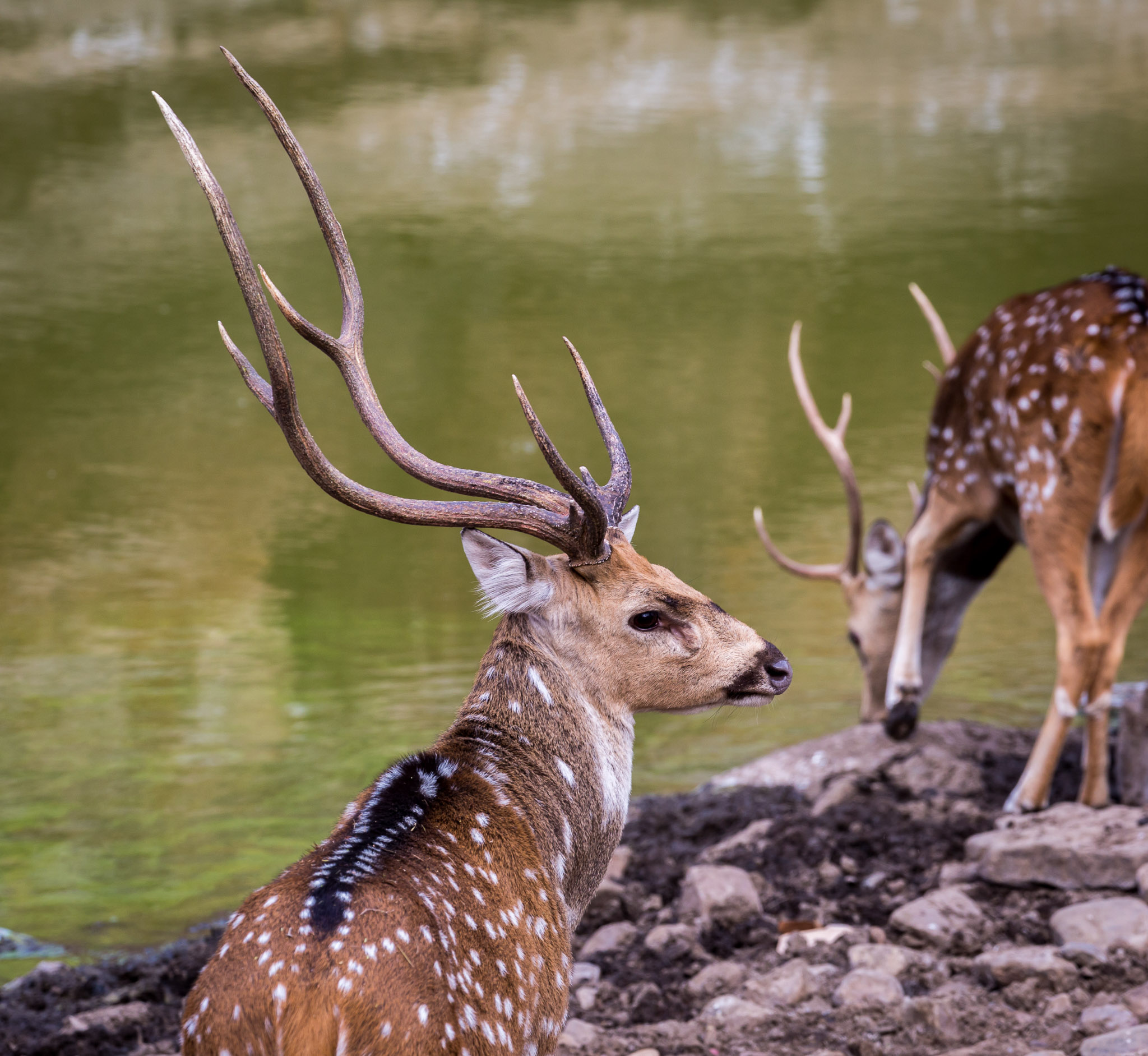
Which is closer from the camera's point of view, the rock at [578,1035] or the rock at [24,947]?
the rock at [578,1035]

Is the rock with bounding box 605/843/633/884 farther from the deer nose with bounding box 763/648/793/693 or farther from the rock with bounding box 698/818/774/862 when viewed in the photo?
the deer nose with bounding box 763/648/793/693

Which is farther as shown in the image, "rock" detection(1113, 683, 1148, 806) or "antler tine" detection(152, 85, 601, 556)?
"rock" detection(1113, 683, 1148, 806)

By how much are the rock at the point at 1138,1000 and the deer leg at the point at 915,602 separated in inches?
64.0

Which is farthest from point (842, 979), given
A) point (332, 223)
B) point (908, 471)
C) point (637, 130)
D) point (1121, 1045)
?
point (637, 130)

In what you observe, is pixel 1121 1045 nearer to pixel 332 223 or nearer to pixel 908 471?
pixel 332 223

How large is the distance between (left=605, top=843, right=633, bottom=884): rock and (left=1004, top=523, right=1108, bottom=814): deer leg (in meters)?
1.07

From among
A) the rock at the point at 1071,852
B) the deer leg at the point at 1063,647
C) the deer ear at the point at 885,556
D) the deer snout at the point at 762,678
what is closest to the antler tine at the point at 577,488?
the deer snout at the point at 762,678

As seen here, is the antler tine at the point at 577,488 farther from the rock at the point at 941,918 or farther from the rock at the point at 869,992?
the rock at the point at 941,918

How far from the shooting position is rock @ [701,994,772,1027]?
282 cm

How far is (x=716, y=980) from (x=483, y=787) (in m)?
1.10

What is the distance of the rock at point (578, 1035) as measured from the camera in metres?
2.77

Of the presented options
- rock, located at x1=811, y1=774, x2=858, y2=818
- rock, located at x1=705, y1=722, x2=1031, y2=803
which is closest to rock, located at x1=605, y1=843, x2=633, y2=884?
rock, located at x1=811, y1=774, x2=858, y2=818

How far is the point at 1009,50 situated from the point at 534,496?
10841mm

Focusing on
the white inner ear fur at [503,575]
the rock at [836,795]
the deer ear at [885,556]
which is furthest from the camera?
the deer ear at [885,556]
